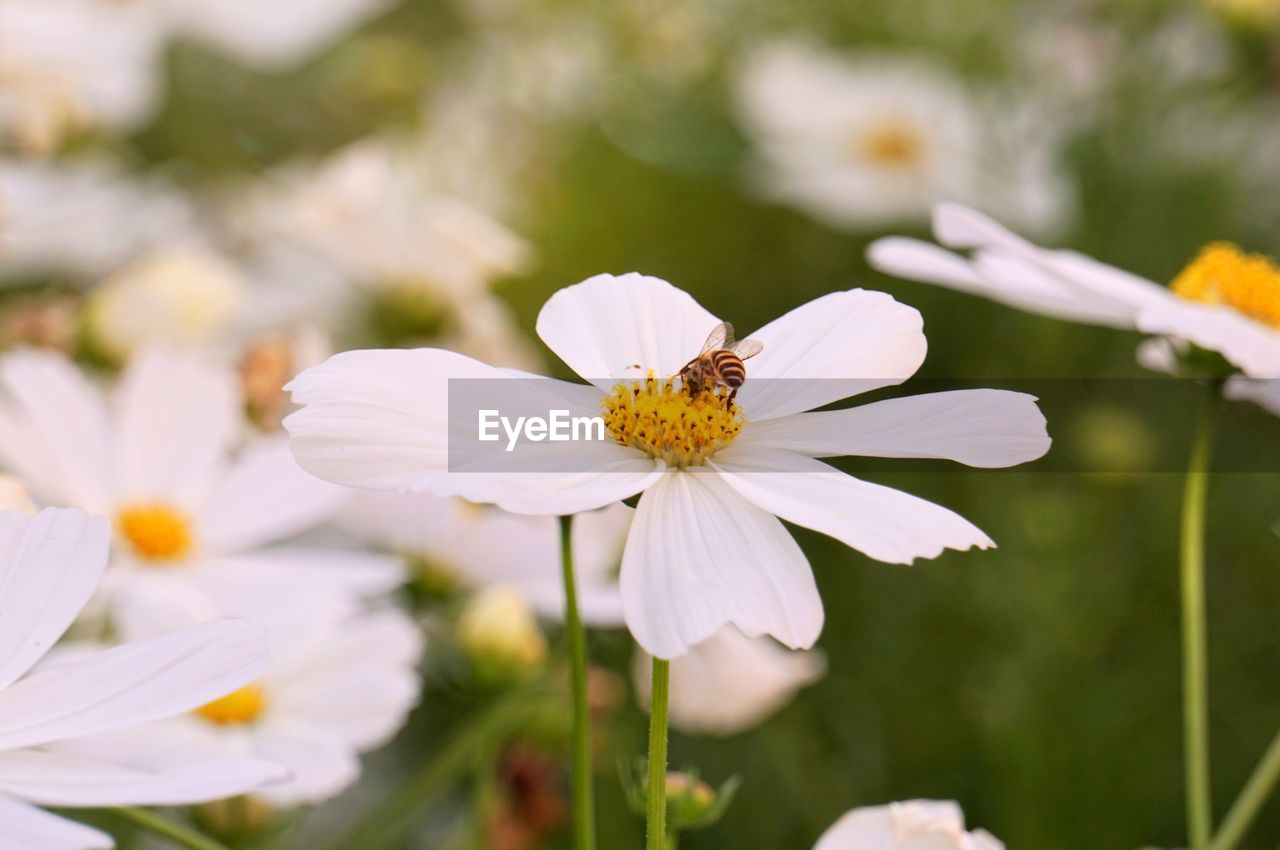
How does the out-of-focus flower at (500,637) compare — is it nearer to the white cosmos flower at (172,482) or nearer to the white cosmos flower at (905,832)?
the white cosmos flower at (172,482)

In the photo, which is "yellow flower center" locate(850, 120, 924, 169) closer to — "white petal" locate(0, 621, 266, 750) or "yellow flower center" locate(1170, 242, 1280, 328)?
"yellow flower center" locate(1170, 242, 1280, 328)

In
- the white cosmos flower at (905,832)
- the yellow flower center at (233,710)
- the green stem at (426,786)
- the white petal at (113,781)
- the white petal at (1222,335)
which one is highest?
the white petal at (1222,335)

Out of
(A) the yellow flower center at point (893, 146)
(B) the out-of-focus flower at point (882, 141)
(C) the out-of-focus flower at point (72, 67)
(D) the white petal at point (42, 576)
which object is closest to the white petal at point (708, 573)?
(D) the white petal at point (42, 576)

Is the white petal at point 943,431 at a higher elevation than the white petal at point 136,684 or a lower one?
higher

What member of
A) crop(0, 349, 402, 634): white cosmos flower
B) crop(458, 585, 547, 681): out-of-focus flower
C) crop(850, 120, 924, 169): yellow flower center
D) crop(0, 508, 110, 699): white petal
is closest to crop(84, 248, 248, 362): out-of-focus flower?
crop(0, 349, 402, 634): white cosmos flower

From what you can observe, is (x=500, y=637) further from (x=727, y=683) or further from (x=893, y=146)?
(x=893, y=146)

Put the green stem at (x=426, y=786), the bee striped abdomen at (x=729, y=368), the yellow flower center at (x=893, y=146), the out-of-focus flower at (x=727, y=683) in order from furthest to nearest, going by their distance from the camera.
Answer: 1. the yellow flower center at (x=893, y=146)
2. the out-of-focus flower at (x=727, y=683)
3. the green stem at (x=426, y=786)
4. the bee striped abdomen at (x=729, y=368)
